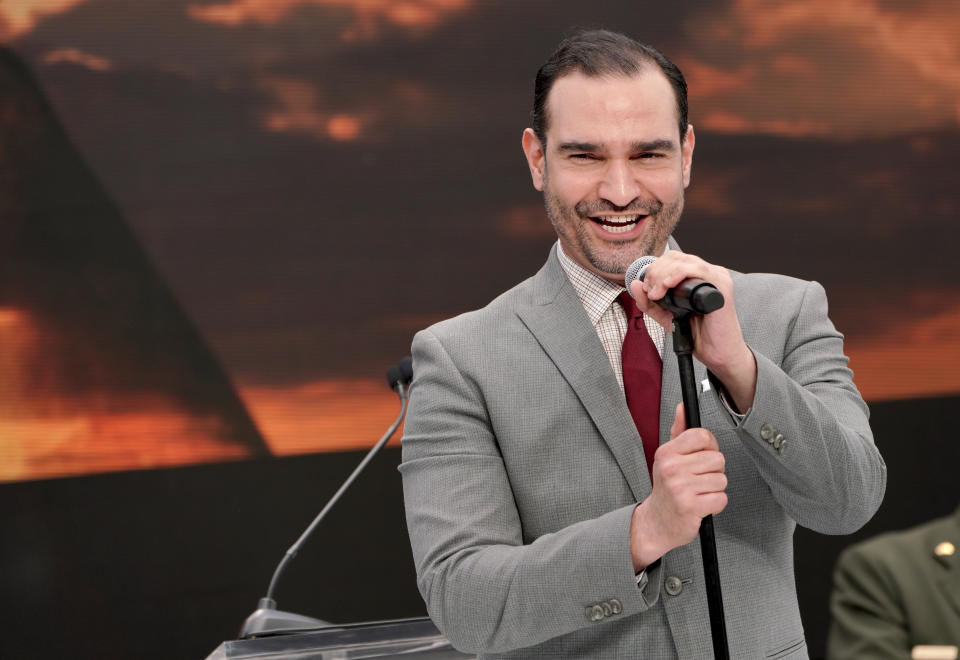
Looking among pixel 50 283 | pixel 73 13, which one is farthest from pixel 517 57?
pixel 50 283

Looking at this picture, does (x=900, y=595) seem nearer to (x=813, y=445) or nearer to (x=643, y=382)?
(x=813, y=445)

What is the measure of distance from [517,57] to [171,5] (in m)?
1.40

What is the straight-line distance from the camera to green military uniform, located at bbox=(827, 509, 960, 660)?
613mm

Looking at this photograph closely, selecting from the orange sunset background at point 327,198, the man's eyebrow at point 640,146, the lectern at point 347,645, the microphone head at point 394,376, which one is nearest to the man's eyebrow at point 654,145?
the man's eyebrow at point 640,146

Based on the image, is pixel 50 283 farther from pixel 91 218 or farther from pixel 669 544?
pixel 669 544

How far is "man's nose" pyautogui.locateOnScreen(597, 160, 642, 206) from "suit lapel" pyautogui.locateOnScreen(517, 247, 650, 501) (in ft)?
0.46

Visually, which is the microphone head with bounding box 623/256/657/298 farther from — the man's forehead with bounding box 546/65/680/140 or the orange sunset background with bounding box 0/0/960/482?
the orange sunset background with bounding box 0/0/960/482

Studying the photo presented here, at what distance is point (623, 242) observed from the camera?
1349 millimetres

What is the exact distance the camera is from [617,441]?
1.27 m

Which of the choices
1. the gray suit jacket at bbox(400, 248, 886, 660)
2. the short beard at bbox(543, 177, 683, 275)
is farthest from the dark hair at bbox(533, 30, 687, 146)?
the gray suit jacket at bbox(400, 248, 886, 660)

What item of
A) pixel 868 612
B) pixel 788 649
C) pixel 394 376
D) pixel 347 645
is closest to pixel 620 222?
pixel 788 649

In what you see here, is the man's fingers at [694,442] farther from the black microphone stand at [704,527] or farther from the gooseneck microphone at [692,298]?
the gooseneck microphone at [692,298]

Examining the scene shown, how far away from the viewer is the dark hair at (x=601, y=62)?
136cm

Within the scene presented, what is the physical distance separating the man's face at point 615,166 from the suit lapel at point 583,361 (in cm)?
7
